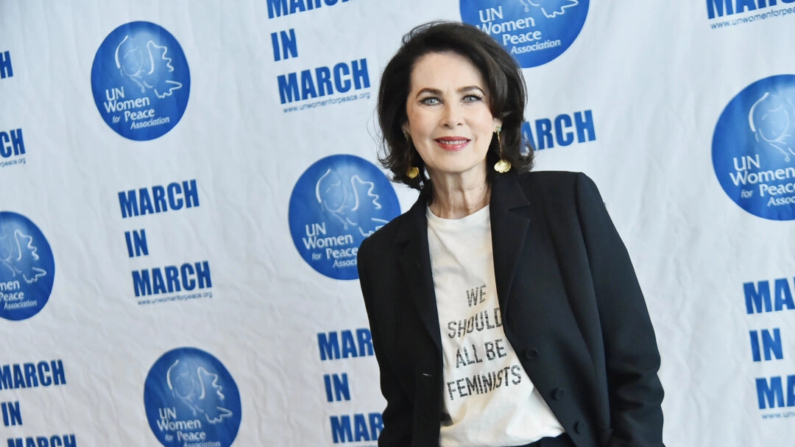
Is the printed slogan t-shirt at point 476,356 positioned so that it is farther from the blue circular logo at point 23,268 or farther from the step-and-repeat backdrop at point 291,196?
the blue circular logo at point 23,268

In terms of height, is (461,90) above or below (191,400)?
above

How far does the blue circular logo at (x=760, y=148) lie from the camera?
7.36 feet

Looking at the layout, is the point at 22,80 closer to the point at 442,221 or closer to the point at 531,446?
the point at 442,221

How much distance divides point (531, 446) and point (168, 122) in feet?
6.51

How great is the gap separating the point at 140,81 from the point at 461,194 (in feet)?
5.77

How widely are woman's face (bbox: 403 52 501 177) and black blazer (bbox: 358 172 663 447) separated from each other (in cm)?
11

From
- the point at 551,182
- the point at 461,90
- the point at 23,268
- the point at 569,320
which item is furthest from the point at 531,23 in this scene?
the point at 23,268

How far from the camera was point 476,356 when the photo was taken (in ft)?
5.24

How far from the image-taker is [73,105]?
3.11 metres

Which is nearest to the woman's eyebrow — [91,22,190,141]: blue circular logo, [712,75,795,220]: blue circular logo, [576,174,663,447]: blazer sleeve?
[576,174,663,447]: blazer sleeve

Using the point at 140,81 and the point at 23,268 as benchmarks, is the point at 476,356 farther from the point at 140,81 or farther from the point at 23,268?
the point at 23,268

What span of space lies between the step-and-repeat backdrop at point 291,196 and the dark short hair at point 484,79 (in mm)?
696

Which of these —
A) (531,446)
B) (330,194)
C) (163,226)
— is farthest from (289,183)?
(531,446)

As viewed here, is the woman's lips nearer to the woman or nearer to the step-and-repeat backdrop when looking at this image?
the woman
